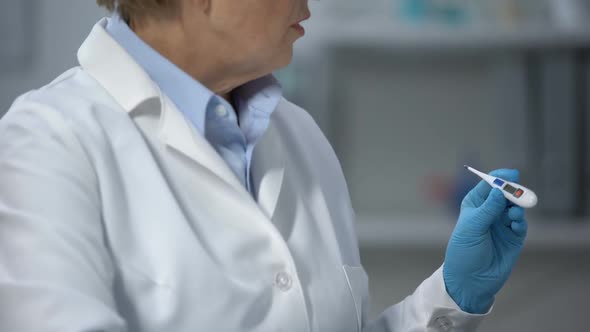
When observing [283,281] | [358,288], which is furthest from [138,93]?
[358,288]

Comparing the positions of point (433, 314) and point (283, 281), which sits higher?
point (283, 281)

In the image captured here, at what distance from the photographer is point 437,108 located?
2.27m

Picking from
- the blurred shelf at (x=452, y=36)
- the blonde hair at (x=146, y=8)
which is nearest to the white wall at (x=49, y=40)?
the blurred shelf at (x=452, y=36)

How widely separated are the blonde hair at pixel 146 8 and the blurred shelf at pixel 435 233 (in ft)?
3.82

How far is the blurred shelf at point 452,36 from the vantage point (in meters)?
2.05

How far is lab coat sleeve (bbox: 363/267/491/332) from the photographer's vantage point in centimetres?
108

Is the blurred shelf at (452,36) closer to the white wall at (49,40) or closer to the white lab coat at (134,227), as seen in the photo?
the white wall at (49,40)

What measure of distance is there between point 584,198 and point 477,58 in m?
0.48

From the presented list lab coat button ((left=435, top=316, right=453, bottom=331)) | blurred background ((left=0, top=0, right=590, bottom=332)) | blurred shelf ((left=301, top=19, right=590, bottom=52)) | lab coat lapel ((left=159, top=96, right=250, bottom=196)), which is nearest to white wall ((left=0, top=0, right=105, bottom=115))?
blurred background ((left=0, top=0, right=590, bottom=332))

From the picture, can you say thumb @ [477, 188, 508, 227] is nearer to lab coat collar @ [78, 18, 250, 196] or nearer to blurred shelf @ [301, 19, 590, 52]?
lab coat collar @ [78, 18, 250, 196]

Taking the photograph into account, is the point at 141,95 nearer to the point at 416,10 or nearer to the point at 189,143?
the point at 189,143

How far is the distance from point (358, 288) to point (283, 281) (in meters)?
0.17

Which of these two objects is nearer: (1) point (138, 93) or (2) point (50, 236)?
(2) point (50, 236)

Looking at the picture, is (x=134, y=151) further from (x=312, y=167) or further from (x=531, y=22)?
(x=531, y=22)
